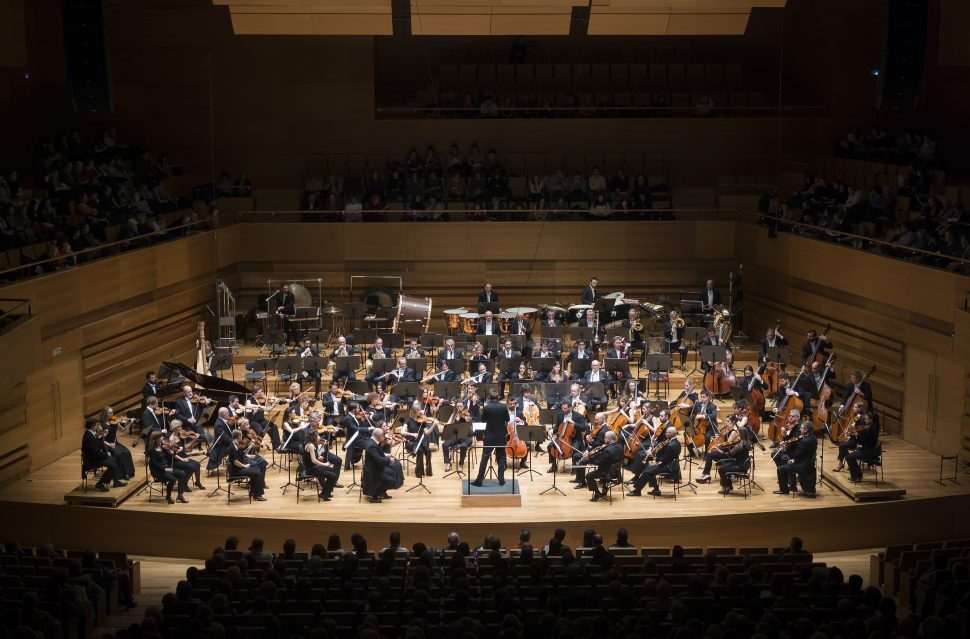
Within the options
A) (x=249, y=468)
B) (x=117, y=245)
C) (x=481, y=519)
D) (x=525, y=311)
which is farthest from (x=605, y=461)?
(x=117, y=245)

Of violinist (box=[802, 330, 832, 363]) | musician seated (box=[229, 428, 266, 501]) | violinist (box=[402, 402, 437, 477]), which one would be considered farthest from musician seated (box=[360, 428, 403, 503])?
violinist (box=[802, 330, 832, 363])

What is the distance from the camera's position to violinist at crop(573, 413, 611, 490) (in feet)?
47.6

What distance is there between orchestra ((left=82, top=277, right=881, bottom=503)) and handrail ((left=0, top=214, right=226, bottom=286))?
2.07 meters

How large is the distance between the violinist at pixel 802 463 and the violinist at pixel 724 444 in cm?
59

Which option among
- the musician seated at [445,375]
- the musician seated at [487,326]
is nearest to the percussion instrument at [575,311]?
the musician seated at [487,326]

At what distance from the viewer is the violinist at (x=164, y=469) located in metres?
14.2

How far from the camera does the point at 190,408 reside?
15406 mm

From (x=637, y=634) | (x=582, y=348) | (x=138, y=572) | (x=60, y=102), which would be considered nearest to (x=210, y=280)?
(x=60, y=102)

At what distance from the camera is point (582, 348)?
1711 cm

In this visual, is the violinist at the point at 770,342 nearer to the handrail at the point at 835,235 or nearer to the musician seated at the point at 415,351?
the handrail at the point at 835,235

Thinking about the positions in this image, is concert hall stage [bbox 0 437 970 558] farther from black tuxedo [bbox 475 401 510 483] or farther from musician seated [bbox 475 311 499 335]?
musician seated [bbox 475 311 499 335]

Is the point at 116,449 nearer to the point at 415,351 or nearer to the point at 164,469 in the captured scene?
the point at 164,469

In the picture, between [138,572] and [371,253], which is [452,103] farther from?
[138,572]

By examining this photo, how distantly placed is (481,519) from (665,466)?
2.43 m
